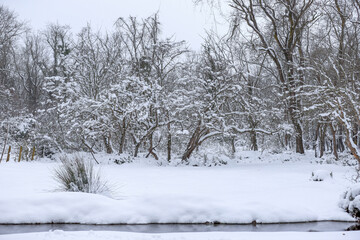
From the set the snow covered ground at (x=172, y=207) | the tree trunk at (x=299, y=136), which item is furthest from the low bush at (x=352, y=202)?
the tree trunk at (x=299, y=136)

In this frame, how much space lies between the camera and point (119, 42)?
19.3 m

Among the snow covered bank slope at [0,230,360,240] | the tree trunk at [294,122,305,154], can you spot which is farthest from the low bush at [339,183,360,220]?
the tree trunk at [294,122,305,154]

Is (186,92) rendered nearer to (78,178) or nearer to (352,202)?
(78,178)

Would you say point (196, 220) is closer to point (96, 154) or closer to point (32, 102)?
point (96, 154)

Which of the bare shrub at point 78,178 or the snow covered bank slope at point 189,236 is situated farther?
the bare shrub at point 78,178

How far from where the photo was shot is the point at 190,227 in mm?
5211

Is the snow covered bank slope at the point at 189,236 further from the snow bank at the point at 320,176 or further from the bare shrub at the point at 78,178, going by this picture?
the snow bank at the point at 320,176

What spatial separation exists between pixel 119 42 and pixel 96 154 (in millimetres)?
7589

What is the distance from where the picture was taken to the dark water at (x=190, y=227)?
197 inches

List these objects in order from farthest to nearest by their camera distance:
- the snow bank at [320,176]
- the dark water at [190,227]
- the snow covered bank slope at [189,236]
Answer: the snow bank at [320,176] → the dark water at [190,227] → the snow covered bank slope at [189,236]

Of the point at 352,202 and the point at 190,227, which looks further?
the point at 352,202

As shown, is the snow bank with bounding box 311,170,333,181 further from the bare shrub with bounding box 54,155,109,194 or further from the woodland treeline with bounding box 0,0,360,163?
the bare shrub with bounding box 54,155,109,194

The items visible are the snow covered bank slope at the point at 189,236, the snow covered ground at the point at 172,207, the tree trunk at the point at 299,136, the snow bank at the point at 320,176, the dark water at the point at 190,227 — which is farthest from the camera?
the tree trunk at the point at 299,136

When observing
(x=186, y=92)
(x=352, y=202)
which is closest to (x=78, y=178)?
(x=352, y=202)
